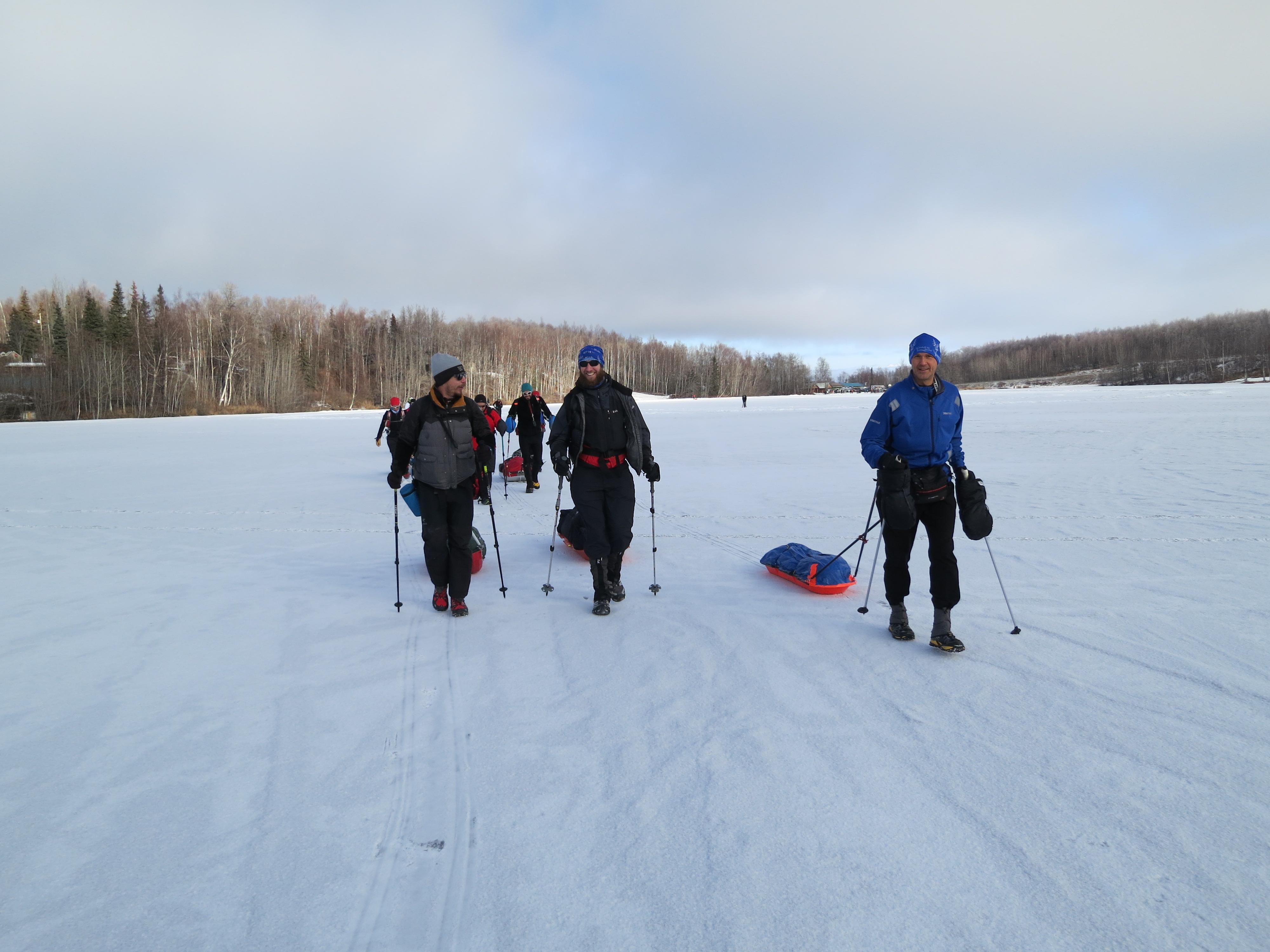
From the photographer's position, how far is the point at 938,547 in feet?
14.1

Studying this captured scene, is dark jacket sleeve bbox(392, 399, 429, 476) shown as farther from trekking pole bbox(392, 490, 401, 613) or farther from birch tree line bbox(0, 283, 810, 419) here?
birch tree line bbox(0, 283, 810, 419)

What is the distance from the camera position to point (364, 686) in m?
4.04

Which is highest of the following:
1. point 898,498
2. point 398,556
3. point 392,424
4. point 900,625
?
point 392,424

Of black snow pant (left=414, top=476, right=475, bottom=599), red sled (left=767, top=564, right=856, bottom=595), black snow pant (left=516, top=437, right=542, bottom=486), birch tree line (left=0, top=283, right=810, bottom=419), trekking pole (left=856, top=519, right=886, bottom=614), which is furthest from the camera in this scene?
birch tree line (left=0, top=283, right=810, bottom=419)

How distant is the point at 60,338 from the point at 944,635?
76.6 meters

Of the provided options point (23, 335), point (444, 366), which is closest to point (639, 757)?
point (444, 366)

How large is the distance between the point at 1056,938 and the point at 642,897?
132 centimetres

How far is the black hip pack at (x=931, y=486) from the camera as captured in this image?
422 cm

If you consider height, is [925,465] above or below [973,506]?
above

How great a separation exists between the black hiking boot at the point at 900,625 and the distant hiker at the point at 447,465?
3.20 m

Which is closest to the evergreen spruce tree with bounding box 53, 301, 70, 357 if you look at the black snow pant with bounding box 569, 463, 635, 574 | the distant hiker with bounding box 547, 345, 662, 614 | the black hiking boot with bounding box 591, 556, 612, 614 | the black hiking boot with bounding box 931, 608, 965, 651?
the distant hiker with bounding box 547, 345, 662, 614

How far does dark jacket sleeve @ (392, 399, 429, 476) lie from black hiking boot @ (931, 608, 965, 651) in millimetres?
3892

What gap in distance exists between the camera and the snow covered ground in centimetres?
224

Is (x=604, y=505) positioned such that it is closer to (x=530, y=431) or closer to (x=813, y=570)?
(x=813, y=570)
